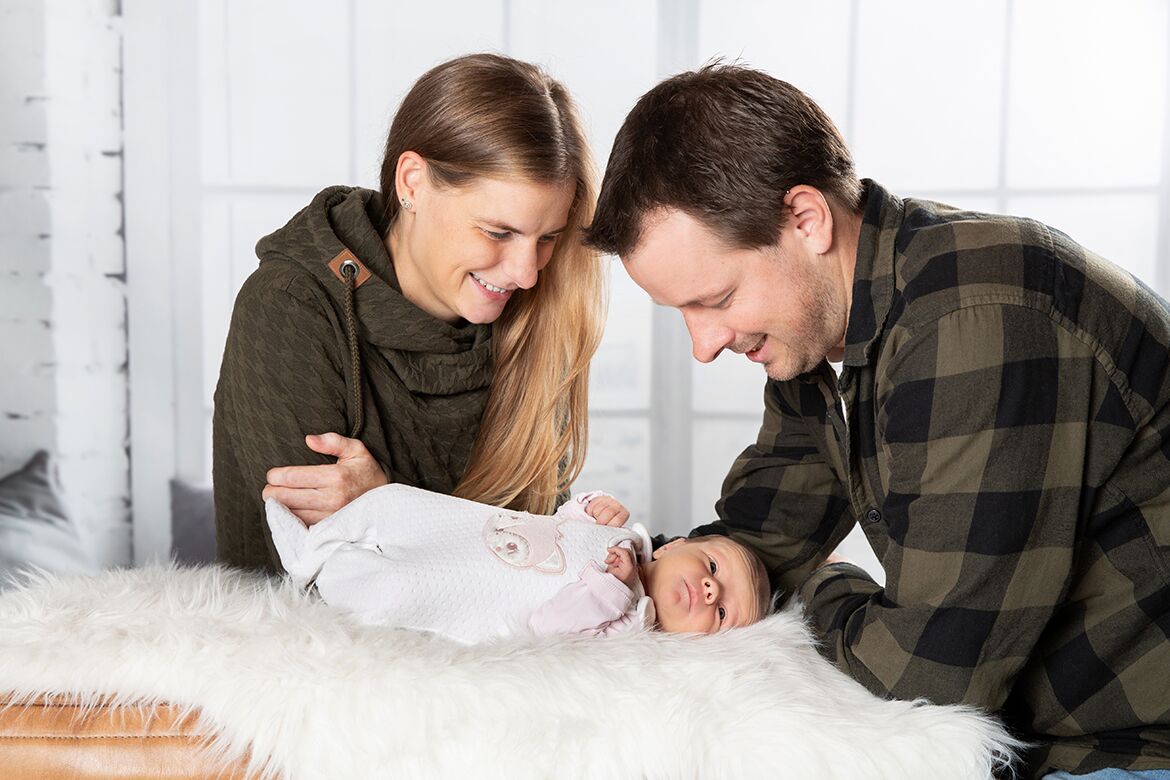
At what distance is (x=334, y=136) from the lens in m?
3.84

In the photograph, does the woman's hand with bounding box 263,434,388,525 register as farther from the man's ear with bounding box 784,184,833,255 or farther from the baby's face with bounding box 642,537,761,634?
the man's ear with bounding box 784,184,833,255

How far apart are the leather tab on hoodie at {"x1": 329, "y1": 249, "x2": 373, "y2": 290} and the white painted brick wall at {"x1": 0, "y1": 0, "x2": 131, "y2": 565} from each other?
1990 millimetres

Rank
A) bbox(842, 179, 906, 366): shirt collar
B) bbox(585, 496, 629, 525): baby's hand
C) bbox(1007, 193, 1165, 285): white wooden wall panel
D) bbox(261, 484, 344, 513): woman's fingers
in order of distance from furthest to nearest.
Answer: bbox(1007, 193, 1165, 285): white wooden wall panel, bbox(585, 496, 629, 525): baby's hand, bbox(261, 484, 344, 513): woman's fingers, bbox(842, 179, 906, 366): shirt collar

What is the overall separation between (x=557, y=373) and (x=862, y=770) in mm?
1144

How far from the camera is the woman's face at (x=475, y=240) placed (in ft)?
6.46

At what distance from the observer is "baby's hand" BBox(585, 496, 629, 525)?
201 centimetres

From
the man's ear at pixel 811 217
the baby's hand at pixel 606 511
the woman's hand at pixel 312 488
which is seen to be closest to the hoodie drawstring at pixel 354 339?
the woman's hand at pixel 312 488

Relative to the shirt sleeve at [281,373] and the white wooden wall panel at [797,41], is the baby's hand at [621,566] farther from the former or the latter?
the white wooden wall panel at [797,41]

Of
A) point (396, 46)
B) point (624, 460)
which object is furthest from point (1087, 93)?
point (396, 46)

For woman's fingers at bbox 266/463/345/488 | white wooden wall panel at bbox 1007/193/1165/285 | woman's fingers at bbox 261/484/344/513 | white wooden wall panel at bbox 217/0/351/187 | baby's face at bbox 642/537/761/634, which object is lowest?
baby's face at bbox 642/537/761/634

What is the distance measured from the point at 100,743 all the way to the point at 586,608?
2.12 ft

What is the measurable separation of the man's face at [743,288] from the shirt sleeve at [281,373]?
0.63 meters

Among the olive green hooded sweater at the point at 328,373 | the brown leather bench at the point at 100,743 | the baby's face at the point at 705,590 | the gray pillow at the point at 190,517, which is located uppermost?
the olive green hooded sweater at the point at 328,373

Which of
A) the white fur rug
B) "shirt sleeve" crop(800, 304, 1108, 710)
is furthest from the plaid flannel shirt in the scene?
the white fur rug
